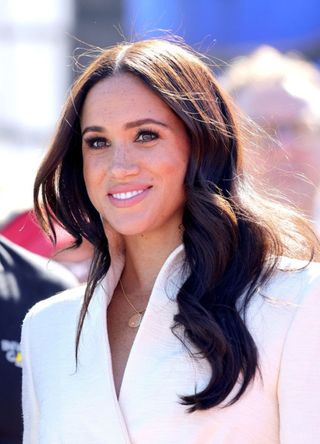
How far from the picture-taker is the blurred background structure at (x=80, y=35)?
7312mm

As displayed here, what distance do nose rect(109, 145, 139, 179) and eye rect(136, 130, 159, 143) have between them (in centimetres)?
4

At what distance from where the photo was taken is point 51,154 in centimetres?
331

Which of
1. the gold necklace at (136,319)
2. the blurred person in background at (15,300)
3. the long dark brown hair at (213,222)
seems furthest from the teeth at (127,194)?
the blurred person in background at (15,300)

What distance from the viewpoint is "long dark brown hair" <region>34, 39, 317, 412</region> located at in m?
2.88

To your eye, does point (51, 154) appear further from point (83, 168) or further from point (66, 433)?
point (66, 433)

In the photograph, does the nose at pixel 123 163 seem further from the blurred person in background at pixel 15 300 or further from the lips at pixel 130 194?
the blurred person in background at pixel 15 300

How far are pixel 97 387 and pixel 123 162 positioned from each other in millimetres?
520

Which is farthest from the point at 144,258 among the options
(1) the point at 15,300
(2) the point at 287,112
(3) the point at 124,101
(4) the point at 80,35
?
(4) the point at 80,35

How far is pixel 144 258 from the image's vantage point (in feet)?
10.5

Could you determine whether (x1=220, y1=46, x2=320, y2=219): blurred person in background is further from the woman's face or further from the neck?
the woman's face

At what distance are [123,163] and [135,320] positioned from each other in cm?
40

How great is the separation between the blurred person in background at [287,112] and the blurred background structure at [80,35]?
2054mm

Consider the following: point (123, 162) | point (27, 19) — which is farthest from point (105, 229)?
point (27, 19)

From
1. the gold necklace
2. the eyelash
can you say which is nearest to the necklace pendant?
the gold necklace
